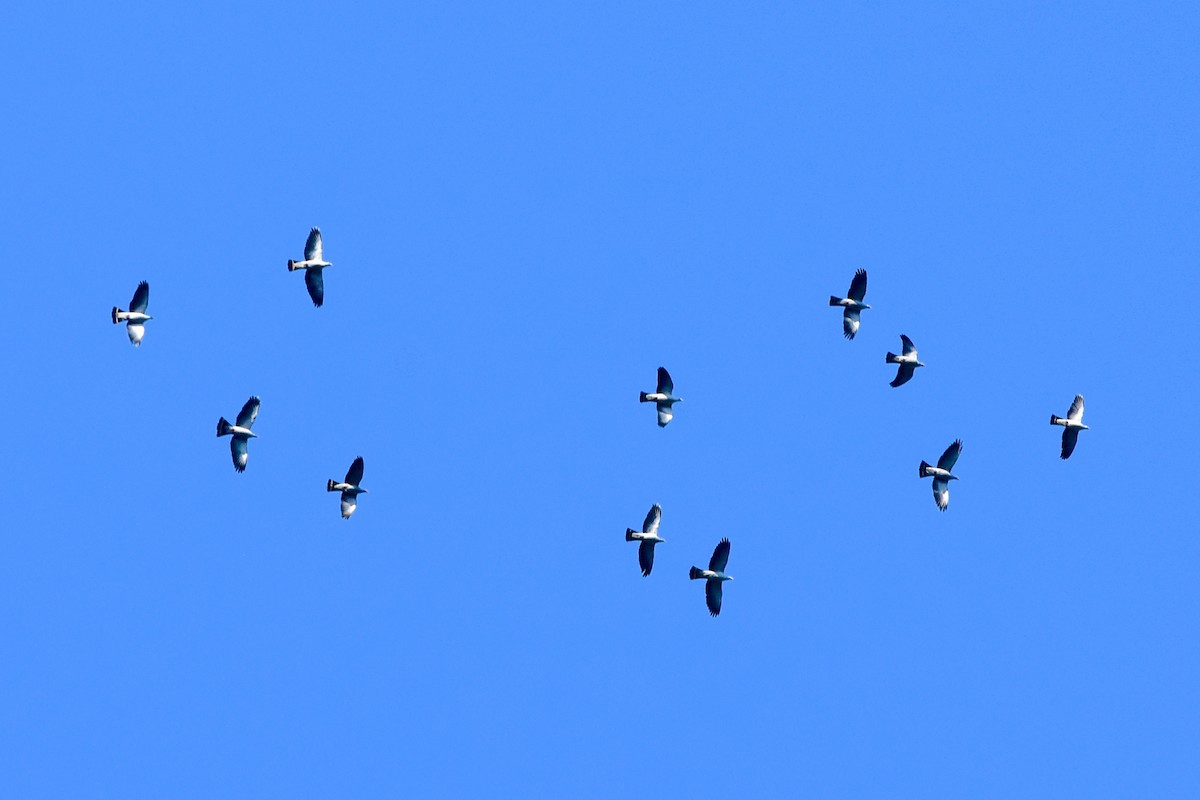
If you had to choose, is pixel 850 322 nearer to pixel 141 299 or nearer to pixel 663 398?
pixel 663 398

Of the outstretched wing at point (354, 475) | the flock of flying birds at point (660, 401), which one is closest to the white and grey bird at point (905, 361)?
the flock of flying birds at point (660, 401)

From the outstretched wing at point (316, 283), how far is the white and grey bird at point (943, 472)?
27.3 m

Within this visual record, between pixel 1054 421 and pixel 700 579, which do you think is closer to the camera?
pixel 700 579

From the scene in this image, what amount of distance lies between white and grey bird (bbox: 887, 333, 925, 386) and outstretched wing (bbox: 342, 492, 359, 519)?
2434 cm

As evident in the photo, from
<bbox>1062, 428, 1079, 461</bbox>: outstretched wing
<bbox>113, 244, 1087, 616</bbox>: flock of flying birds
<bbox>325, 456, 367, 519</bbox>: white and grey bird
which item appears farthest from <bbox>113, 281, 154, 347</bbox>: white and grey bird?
<bbox>1062, 428, 1079, 461</bbox>: outstretched wing

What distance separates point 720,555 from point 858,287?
45.2 ft

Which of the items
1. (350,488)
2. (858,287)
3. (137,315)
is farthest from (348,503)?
(858,287)

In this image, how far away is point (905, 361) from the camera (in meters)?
101

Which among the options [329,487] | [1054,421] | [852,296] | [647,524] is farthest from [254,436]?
[1054,421]

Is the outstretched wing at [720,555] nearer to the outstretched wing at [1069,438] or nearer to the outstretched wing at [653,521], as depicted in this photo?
the outstretched wing at [653,521]

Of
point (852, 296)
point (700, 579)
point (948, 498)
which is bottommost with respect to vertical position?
point (700, 579)

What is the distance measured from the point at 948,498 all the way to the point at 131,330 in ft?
120

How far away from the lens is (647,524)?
9481 cm

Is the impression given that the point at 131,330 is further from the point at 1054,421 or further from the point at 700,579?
the point at 1054,421
